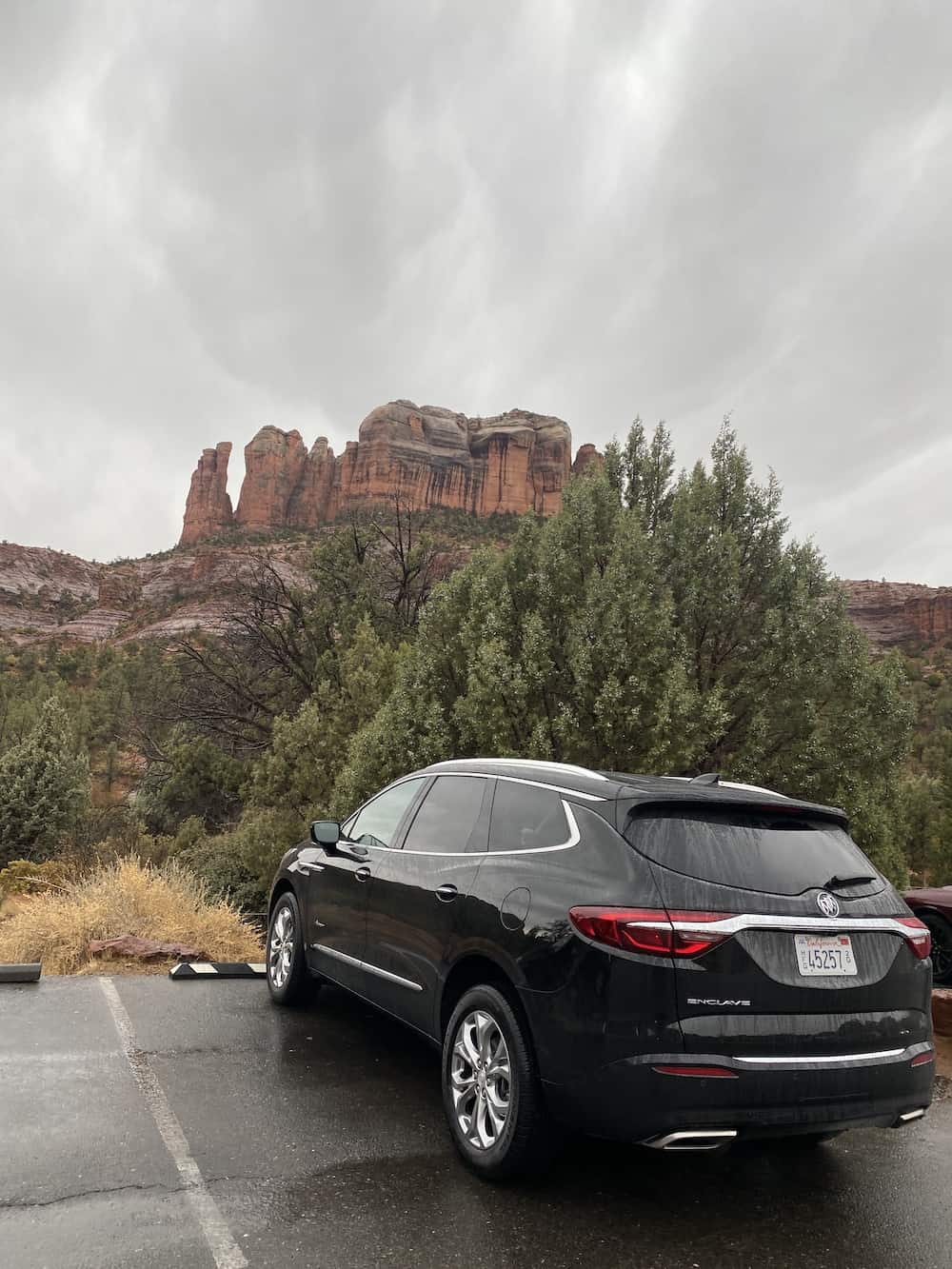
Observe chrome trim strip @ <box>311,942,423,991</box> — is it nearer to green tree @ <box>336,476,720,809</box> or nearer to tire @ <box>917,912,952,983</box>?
tire @ <box>917,912,952,983</box>

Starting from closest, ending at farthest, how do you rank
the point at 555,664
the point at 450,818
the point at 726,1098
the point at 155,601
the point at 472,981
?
the point at 726,1098
the point at 472,981
the point at 450,818
the point at 555,664
the point at 155,601

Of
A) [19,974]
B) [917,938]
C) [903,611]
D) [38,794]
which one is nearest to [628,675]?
[19,974]

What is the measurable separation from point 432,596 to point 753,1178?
13035mm

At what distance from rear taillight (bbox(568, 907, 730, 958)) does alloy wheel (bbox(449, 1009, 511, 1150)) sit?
28.8 inches

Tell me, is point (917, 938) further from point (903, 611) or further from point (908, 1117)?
point (903, 611)

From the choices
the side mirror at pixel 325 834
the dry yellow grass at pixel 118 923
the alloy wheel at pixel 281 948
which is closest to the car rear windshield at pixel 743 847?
the side mirror at pixel 325 834

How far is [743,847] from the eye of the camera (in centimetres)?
347

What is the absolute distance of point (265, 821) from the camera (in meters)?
16.7

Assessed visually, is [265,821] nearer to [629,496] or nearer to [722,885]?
[629,496]

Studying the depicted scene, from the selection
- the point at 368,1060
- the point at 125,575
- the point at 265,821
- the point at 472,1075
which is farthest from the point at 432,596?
the point at 125,575

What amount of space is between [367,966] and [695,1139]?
228cm

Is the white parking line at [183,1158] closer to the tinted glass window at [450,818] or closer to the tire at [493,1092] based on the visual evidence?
the tire at [493,1092]

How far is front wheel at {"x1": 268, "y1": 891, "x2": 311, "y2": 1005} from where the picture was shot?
19.2 feet

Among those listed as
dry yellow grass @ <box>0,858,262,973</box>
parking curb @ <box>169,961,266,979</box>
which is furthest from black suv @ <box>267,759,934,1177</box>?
dry yellow grass @ <box>0,858,262,973</box>
